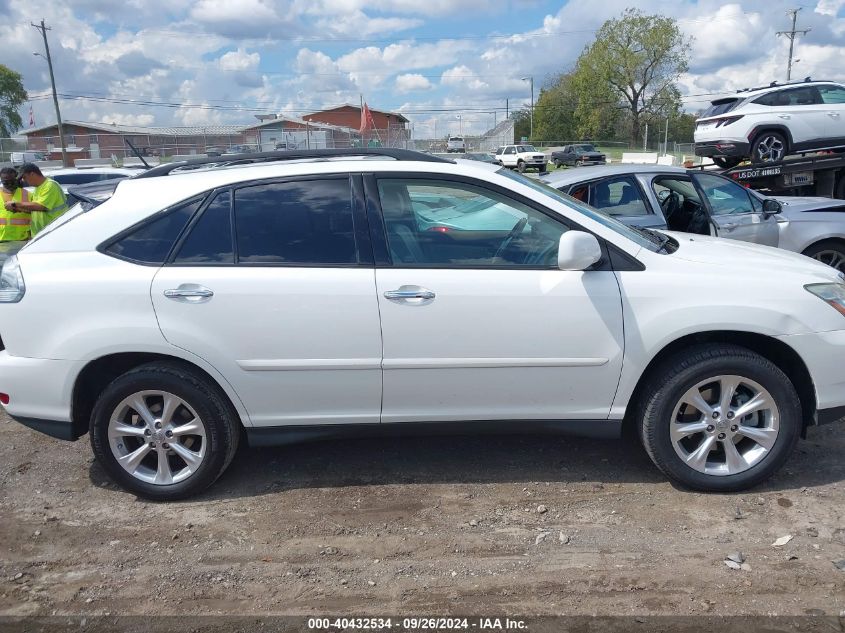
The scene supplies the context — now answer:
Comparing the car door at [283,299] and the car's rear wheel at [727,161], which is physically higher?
the car's rear wheel at [727,161]

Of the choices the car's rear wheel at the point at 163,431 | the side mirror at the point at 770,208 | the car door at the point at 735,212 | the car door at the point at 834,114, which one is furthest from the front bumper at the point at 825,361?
the car door at the point at 834,114

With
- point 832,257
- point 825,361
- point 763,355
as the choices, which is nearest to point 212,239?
point 763,355

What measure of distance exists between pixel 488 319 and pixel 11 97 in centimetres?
9236

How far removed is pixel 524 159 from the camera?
41250mm

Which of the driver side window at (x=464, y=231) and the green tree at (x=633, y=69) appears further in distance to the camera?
the green tree at (x=633, y=69)

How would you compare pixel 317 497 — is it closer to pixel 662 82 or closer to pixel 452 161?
pixel 452 161

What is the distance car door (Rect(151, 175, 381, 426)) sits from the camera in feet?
11.4

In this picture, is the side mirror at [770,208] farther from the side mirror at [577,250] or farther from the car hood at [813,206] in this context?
the side mirror at [577,250]

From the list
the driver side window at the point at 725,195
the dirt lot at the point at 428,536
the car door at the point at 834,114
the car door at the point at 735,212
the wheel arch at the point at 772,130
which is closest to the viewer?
the dirt lot at the point at 428,536

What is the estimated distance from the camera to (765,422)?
3.62m

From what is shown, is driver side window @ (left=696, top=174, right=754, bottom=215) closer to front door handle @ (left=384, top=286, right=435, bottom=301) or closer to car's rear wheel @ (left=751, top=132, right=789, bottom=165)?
front door handle @ (left=384, top=286, right=435, bottom=301)

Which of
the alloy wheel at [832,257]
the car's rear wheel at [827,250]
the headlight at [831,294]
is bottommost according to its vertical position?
the alloy wheel at [832,257]

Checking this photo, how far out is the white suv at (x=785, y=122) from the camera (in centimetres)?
1184

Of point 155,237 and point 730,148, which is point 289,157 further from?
point 730,148
